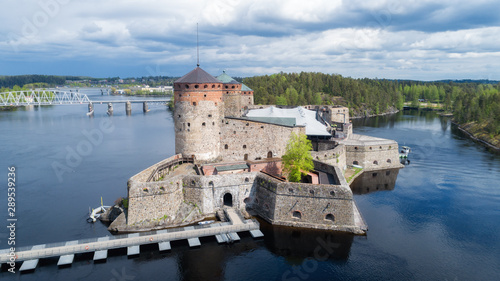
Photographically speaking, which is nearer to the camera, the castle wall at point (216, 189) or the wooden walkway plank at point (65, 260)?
the wooden walkway plank at point (65, 260)

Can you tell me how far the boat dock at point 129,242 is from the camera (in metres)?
25.6

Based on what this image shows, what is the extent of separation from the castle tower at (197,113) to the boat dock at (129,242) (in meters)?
11.2

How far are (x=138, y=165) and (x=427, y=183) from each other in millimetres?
42791

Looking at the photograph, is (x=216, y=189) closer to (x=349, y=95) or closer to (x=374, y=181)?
(x=374, y=181)

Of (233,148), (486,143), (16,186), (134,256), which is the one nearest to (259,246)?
(134,256)

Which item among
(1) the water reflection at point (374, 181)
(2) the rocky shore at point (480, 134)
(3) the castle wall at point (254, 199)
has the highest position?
(2) the rocky shore at point (480, 134)

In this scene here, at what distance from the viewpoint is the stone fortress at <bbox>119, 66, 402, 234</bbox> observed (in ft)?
100

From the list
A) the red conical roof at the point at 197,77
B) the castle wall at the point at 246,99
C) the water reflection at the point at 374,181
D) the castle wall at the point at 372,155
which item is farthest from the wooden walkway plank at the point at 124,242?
the castle wall at the point at 246,99

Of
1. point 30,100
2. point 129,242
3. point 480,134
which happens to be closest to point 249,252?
point 129,242

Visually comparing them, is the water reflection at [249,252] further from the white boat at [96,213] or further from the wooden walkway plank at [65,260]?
the white boat at [96,213]

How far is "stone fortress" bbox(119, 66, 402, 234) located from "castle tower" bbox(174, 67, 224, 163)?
0.11m

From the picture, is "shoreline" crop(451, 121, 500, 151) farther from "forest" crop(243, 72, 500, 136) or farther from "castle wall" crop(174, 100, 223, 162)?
"castle wall" crop(174, 100, 223, 162)

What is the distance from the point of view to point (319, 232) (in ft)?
98.8

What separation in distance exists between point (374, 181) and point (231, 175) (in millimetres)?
23032
